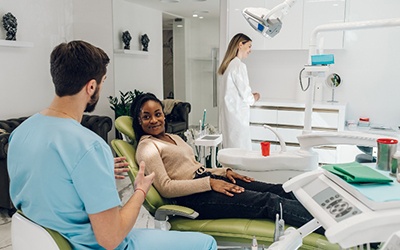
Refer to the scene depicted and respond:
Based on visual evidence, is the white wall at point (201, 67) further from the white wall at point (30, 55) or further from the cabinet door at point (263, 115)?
the white wall at point (30, 55)

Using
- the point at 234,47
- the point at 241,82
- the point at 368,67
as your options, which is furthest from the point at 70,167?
the point at 368,67

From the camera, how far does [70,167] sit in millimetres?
1173

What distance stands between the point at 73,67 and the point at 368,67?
357 cm

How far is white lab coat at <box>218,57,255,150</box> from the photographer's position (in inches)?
144

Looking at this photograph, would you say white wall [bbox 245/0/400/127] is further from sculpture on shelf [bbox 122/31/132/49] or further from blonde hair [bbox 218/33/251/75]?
sculpture on shelf [bbox 122/31/132/49]

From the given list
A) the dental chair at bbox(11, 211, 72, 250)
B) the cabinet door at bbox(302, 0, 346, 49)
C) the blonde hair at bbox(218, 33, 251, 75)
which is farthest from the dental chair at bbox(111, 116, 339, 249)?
the cabinet door at bbox(302, 0, 346, 49)

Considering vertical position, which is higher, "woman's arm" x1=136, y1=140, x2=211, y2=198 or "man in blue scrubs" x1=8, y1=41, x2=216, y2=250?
"man in blue scrubs" x1=8, y1=41, x2=216, y2=250

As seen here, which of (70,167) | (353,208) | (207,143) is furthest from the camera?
(207,143)

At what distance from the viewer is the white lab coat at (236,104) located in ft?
12.0

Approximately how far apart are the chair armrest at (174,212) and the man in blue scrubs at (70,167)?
22.7 inches

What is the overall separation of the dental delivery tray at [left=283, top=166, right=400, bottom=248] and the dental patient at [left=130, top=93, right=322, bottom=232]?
0.72m

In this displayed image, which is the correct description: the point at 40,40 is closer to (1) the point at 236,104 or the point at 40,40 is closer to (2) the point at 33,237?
(1) the point at 236,104

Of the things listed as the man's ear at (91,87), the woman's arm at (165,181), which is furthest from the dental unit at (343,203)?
the man's ear at (91,87)

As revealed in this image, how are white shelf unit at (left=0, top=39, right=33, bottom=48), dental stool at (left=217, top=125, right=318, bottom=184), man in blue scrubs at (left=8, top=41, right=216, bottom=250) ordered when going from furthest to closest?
white shelf unit at (left=0, top=39, right=33, bottom=48)
dental stool at (left=217, top=125, right=318, bottom=184)
man in blue scrubs at (left=8, top=41, right=216, bottom=250)
